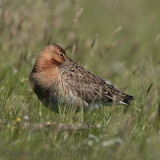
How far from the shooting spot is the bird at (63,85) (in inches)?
257

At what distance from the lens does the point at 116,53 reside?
13.3 meters

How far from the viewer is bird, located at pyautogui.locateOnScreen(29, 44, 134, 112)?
6535 millimetres

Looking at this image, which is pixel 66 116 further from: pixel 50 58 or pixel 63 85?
pixel 50 58

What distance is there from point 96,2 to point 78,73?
11.1 m

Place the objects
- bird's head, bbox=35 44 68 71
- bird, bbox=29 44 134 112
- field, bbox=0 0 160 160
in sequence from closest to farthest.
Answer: field, bbox=0 0 160 160 < bird, bbox=29 44 134 112 < bird's head, bbox=35 44 68 71

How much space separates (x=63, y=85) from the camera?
6680mm

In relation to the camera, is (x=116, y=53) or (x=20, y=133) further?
(x=116, y=53)

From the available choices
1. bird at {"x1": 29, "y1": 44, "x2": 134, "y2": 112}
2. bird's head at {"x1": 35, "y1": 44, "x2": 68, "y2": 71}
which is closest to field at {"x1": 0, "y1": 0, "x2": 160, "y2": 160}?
bird at {"x1": 29, "y1": 44, "x2": 134, "y2": 112}

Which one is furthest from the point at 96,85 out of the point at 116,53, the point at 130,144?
the point at 116,53

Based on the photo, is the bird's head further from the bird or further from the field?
the field

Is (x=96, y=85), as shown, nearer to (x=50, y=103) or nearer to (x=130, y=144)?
(x=50, y=103)

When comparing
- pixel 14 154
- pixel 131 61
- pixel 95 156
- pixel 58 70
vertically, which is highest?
pixel 131 61

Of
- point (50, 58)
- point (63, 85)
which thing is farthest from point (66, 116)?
point (50, 58)

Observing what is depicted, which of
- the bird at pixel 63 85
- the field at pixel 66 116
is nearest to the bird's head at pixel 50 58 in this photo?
the bird at pixel 63 85
